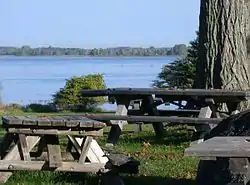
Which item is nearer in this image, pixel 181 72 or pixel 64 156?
pixel 64 156

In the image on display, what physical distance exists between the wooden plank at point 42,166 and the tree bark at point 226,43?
5.07 m

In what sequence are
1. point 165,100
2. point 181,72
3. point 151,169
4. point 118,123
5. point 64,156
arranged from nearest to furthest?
1. point 64,156
2. point 151,169
3. point 118,123
4. point 165,100
5. point 181,72

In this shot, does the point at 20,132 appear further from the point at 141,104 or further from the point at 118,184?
the point at 141,104

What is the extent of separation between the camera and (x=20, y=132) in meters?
7.56

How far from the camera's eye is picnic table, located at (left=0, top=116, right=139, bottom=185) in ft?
24.6

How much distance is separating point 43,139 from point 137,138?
5.24 m

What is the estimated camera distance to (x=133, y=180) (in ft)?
27.7

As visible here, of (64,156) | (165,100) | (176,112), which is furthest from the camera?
(176,112)

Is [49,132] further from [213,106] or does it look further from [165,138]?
[165,138]

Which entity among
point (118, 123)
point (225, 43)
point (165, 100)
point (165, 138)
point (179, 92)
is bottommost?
point (165, 138)

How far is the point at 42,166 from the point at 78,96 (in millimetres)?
22627

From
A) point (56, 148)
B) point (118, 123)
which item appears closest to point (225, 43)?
point (118, 123)

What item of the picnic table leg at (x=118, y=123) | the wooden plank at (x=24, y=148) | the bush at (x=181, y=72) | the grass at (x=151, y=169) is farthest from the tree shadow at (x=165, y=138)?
the bush at (x=181, y=72)

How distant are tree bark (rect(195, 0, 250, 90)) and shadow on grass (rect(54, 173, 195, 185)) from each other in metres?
4.06
